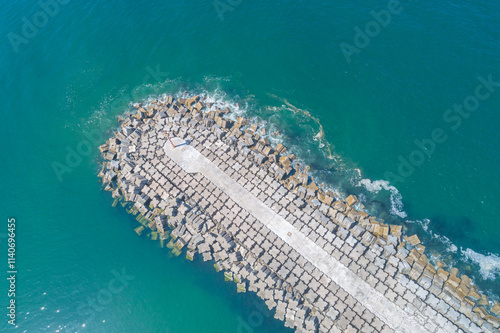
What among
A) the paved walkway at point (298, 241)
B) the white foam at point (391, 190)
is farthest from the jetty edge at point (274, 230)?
the white foam at point (391, 190)

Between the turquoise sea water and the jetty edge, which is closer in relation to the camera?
the jetty edge

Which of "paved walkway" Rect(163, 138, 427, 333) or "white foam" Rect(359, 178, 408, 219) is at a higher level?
"white foam" Rect(359, 178, 408, 219)

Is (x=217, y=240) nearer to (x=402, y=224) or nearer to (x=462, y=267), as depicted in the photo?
(x=402, y=224)

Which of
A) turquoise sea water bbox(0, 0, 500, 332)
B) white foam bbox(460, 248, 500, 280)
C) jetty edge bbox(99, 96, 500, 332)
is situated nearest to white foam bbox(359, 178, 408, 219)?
turquoise sea water bbox(0, 0, 500, 332)

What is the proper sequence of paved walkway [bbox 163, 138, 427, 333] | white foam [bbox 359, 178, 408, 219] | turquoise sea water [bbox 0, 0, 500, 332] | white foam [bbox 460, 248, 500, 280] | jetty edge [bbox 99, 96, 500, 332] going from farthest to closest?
white foam [bbox 359, 178, 408, 219], turquoise sea water [bbox 0, 0, 500, 332], white foam [bbox 460, 248, 500, 280], jetty edge [bbox 99, 96, 500, 332], paved walkway [bbox 163, 138, 427, 333]

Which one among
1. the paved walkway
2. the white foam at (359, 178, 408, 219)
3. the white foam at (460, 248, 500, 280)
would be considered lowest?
the paved walkway

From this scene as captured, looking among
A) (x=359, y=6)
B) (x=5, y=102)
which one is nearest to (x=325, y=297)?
(x=359, y=6)

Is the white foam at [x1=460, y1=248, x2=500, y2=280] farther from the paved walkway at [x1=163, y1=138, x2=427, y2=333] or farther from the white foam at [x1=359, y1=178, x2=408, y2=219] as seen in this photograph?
the paved walkway at [x1=163, y1=138, x2=427, y2=333]
